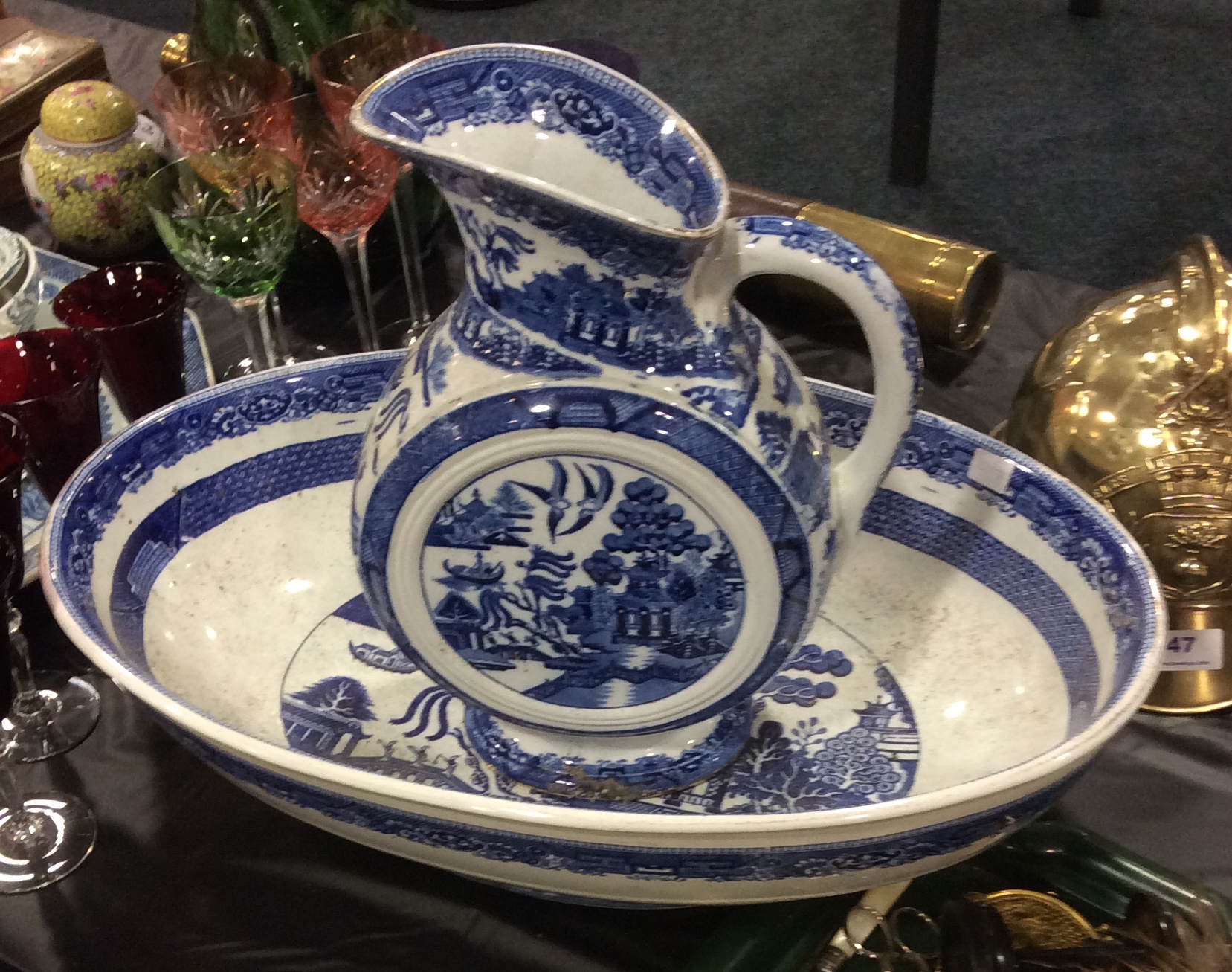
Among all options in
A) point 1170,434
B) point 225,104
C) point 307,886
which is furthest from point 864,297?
point 225,104

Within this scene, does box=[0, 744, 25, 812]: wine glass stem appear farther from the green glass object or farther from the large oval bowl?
the green glass object

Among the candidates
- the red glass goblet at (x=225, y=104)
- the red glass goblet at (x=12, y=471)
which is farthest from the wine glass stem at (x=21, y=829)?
the red glass goblet at (x=225, y=104)

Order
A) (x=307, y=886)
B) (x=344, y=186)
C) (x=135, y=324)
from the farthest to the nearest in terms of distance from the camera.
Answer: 1. (x=344, y=186)
2. (x=135, y=324)
3. (x=307, y=886)

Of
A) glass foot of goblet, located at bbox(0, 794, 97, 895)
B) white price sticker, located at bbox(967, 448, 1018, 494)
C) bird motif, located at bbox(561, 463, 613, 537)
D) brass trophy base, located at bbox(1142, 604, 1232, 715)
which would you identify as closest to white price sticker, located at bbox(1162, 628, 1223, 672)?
brass trophy base, located at bbox(1142, 604, 1232, 715)

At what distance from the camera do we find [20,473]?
529mm

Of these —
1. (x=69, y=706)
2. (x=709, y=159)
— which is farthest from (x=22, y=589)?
(x=709, y=159)

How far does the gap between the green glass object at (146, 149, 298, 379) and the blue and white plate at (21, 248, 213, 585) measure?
0.05m

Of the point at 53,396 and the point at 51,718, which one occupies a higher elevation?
the point at 53,396

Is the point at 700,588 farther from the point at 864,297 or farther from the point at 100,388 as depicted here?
the point at 100,388

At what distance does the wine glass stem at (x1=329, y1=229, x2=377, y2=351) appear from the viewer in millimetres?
792

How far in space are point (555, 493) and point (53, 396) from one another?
29cm

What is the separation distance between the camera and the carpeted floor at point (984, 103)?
5.61 ft

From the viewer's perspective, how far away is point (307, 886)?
0.51 meters

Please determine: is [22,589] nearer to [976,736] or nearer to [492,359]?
[492,359]
